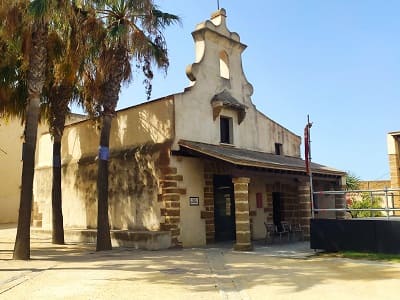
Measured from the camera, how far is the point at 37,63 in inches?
481

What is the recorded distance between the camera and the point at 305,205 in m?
18.4

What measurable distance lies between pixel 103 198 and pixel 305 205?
343 inches

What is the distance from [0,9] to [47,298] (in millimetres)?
7844

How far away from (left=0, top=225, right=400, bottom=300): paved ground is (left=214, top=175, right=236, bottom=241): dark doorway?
12.2ft

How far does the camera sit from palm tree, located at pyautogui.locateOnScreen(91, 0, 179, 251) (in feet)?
43.3

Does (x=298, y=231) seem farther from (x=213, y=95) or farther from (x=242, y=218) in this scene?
(x=213, y=95)

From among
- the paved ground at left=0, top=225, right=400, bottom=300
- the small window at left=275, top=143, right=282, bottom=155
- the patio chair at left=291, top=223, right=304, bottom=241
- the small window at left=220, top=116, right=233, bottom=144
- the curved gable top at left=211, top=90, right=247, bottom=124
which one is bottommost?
the paved ground at left=0, top=225, right=400, bottom=300

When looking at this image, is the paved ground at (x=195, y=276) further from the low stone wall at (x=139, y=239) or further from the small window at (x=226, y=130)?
the small window at (x=226, y=130)

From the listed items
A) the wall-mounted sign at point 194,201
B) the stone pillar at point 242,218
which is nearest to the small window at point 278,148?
the wall-mounted sign at point 194,201

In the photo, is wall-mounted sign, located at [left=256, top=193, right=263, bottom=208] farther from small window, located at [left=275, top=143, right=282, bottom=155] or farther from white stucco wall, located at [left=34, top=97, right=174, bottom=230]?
white stucco wall, located at [left=34, top=97, right=174, bottom=230]

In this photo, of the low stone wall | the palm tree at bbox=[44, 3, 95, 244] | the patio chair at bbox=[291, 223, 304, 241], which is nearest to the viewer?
the palm tree at bbox=[44, 3, 95, 244]

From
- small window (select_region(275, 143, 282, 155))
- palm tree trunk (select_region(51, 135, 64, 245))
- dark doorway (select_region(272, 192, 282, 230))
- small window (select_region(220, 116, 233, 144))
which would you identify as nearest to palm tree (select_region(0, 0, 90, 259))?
palm tree trunk (select_region(51, 135, 64, 245))

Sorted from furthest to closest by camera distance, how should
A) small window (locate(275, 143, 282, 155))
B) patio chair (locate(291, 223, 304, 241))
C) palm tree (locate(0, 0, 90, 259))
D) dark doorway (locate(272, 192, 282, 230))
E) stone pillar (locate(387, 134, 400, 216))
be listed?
stone pillar (locate(387, 134, 400, 216)), small window (locate(275, 143, 282, 155)), dark doorway (locate(272, 192, 282, 230)), patio chair (locate(291, 223, 304, 241)), palm tree (locate(0, 0, 90, 259))

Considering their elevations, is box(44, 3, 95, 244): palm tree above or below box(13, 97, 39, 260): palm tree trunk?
above
